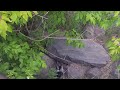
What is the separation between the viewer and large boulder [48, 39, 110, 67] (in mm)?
5949

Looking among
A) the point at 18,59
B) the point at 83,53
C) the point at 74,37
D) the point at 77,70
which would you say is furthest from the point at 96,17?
the point at 83,53

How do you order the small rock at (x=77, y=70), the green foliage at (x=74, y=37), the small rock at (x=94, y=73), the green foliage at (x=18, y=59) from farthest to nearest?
1. the small rock at (x=94, y=73)
2. the small rock at (x=77, y=70)
3. the green foliage at (x=74, y=37)
4. the green foliage at (x=18, y=59)

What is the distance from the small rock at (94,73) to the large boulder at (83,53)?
0.13 meters

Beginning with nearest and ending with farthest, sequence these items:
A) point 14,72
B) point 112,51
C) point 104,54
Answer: point 112,51 < point 14,72 < point 104,54

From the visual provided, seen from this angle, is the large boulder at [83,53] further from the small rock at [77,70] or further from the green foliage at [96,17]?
the green foliage at [96,17]

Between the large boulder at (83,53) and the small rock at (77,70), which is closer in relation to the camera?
the small rock at (77,70)

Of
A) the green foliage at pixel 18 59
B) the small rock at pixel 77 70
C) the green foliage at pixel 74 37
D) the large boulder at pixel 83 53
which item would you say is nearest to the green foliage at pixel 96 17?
the green foliage at pixel 74 37

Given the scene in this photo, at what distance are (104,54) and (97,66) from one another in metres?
0.45

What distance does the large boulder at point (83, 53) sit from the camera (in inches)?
234

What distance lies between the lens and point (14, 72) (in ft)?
10.4

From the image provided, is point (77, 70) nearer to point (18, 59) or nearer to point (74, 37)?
point (74, 37)

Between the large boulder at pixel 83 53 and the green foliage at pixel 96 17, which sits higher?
the green foliage at pixel 96 17

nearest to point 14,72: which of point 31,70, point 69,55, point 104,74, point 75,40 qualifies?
point 31,70
